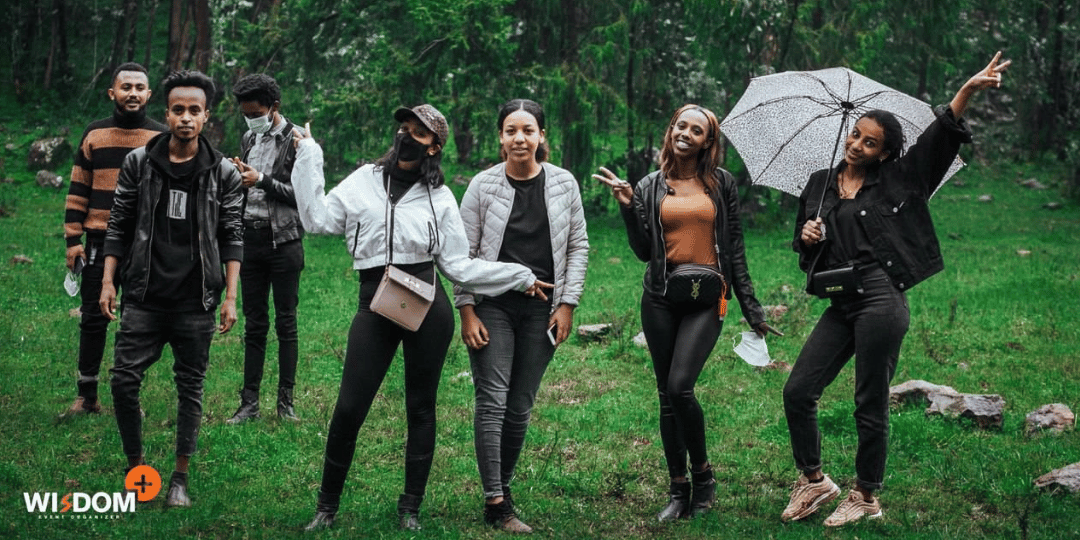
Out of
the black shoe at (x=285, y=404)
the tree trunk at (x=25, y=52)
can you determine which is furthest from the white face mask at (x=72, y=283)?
the tree trunk at (x=25, y=52)

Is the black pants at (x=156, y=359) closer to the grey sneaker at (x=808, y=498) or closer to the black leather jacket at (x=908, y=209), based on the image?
the grey sneaker at (x=808, y=498)

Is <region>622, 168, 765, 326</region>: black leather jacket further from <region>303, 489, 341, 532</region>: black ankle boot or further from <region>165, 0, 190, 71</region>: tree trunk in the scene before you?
<region>165, 0, 190, 71</region>: tree trunk

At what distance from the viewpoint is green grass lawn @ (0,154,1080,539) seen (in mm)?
5918

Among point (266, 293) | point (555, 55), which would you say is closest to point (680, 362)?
point (266, 293)

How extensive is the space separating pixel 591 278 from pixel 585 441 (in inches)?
284

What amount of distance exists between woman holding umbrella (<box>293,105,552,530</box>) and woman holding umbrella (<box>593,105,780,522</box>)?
659mm

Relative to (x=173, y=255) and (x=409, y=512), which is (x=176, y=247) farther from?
(x=409, y=512)

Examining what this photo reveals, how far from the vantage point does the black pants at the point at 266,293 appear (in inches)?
299

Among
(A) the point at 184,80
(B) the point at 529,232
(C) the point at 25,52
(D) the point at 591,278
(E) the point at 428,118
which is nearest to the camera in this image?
(E) the point at 428,118

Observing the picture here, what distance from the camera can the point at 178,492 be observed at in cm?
598

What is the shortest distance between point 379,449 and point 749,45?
14415 millimetres

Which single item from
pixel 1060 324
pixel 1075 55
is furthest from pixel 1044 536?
pixel 1075 55

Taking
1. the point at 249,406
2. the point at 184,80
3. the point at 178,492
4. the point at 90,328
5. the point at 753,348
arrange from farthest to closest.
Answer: the point at 249,406
the point at 90,328
the point at 753,348
the point at 178,492
the point at 184,80

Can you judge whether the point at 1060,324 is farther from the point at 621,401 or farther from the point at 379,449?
the point at 379,449
